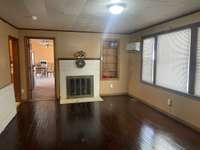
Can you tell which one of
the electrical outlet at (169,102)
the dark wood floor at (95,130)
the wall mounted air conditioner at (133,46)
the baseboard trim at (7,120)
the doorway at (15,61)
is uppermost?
the wall mounted air conditioner at (133,46)

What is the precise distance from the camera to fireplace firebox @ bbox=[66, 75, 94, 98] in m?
5.36

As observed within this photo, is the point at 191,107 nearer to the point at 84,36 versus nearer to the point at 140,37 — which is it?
the point at 140,37

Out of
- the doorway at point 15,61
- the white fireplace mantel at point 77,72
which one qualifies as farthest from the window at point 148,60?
the doorway at point 15,61

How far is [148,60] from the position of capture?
470 centimetres

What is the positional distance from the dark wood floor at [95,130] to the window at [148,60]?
0.96m

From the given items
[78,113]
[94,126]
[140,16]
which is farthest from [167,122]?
[140,16]

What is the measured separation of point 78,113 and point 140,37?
3059 mm

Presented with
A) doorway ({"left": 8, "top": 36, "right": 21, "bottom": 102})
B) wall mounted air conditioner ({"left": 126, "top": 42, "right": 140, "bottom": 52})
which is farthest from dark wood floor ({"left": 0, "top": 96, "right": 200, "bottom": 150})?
wall mounted air conditioner ({"left": 126, "top": 42, "right": 140, "bottom": 52})

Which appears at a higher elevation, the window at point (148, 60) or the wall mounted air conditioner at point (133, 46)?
the wall mounted air conditioner at point (133, 46)

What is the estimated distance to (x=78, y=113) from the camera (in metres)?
4.04

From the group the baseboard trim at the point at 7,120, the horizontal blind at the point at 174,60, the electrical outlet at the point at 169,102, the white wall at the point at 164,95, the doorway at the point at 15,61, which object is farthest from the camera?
the doorway at the point at 15,61

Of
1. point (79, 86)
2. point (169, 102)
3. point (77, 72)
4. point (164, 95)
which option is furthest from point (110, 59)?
point (169, 102)

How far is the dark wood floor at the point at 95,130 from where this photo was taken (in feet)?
8.44

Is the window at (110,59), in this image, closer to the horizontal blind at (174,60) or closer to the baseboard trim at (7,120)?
the horizontal blind at (174,60)
